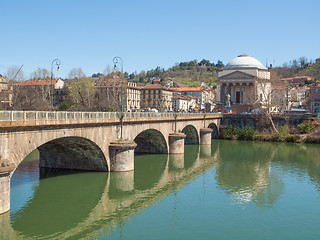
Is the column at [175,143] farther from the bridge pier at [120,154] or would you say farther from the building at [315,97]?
the building at [315,97]

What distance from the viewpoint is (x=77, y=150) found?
28.1 metres

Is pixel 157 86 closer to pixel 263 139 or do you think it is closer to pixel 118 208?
pixel 263 139

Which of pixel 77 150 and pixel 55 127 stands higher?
pixel 55 127

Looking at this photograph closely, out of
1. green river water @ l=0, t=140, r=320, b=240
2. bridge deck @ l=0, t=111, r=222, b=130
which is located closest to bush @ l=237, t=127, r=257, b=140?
green river water @ l=0, t=140, r=320, b=240

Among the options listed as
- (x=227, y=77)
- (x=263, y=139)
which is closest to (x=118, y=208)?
(x=263, y=139)

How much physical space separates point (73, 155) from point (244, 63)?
8008 centimetres

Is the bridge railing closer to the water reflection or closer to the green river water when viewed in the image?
the green river water

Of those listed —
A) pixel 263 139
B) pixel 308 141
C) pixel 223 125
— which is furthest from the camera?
pixel 223 125

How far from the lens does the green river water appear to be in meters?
17.6

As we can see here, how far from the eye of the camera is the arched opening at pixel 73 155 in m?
26.9

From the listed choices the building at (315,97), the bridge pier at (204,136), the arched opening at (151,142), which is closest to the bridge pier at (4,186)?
the arched opening at (151,142)

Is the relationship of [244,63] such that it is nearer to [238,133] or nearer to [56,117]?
[238,133]

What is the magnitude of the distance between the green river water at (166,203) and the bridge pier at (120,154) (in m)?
0.73

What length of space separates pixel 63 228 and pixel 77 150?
10944mm
